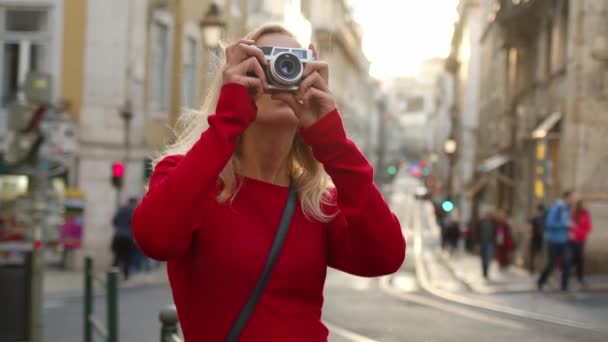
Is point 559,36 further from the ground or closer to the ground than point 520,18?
closer to the ground

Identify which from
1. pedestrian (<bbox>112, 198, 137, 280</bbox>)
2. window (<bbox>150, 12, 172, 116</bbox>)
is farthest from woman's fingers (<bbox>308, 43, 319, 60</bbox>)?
window (<bbox>150, 12, 172, 116</bbox>)

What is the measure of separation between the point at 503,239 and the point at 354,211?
24918 mm

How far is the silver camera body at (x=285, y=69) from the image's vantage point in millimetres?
2436

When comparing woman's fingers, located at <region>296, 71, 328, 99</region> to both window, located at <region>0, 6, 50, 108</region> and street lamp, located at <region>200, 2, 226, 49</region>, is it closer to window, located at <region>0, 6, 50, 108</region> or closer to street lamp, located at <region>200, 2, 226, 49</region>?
street lamp, located at <region>200, 2, 226, 49</region>

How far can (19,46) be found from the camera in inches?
949

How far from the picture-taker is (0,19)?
24016mm

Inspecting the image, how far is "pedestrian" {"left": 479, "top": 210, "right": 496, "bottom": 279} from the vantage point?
23922 millimetres

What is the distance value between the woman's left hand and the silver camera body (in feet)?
0.07

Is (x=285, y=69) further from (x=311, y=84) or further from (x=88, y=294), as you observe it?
(x=88, y=294)

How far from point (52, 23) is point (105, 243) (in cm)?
536

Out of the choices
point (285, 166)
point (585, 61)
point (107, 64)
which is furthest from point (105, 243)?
point (285, 166)

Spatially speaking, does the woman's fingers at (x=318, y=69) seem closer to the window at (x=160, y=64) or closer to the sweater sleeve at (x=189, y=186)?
the sweater sleeve at (x=189, y=186)

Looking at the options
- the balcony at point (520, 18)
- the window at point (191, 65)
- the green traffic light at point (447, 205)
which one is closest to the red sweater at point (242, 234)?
the balcony at point (520, 18)

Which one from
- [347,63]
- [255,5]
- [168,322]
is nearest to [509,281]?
[168,322]
